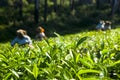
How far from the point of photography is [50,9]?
2133 inches

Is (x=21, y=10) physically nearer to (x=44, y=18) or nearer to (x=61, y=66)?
(x=44, y=18)

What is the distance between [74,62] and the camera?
380cm

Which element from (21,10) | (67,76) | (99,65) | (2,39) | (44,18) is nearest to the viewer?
(67,76)

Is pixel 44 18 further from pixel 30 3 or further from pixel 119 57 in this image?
pixel 119 57

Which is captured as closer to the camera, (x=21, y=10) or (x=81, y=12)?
(x=21, y=10)

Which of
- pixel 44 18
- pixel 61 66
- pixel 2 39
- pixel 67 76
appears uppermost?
pixel 44 18

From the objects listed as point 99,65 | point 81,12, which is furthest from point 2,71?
point 81,12

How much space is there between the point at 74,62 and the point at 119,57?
63 centimetres

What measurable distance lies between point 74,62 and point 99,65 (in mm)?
306

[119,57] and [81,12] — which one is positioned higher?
[81,12]

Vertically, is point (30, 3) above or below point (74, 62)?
above

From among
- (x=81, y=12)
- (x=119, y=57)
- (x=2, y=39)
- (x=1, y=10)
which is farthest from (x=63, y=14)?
(x=119, y=57)

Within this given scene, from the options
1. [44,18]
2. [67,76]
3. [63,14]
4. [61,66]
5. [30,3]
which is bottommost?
[67,76]

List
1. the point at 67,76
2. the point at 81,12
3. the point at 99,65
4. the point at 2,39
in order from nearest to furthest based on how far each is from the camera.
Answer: the point at 67,76 → the point at 99,65 → the point at 2,39 → the point at 81,12
